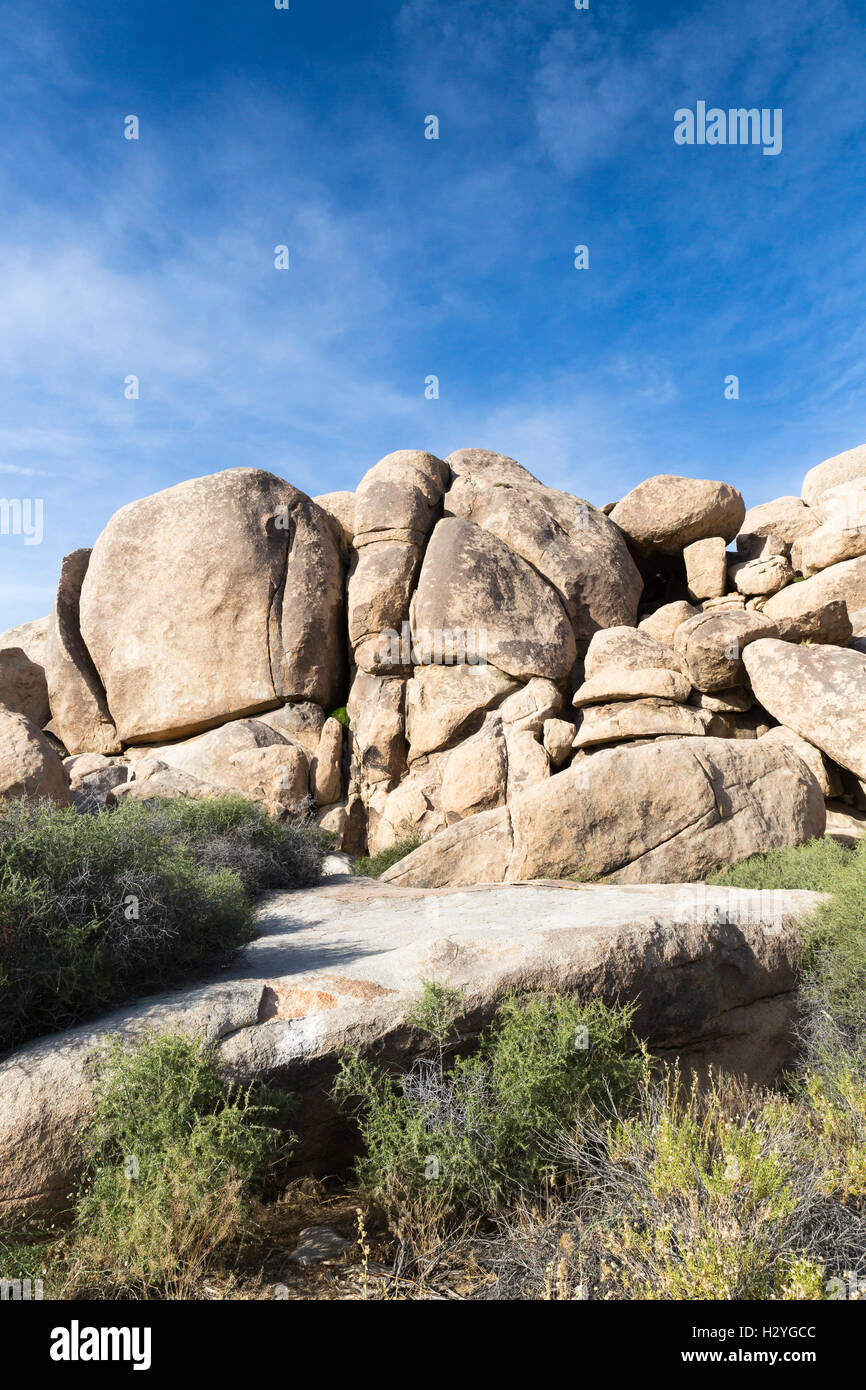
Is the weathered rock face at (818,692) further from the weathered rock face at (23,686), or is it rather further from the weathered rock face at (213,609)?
the weathered rock face at (23,686)

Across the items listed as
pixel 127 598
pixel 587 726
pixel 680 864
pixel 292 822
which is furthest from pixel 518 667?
pixel 127 598

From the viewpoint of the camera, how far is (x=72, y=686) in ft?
59.5

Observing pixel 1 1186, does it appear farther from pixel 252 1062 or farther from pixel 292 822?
pixel 292 822

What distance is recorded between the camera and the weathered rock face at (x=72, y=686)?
59.2 feet

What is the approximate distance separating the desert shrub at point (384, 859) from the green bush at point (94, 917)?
20.2ft

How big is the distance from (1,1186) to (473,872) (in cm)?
730

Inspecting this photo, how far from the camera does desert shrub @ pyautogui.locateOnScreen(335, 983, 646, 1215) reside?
4035 millimetres

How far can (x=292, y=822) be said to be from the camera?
13.4 metres

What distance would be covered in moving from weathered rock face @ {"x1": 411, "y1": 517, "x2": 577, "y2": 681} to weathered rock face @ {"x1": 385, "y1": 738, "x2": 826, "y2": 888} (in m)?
6.01

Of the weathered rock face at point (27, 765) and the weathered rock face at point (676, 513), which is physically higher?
the weathered rock face at point (676, 513)

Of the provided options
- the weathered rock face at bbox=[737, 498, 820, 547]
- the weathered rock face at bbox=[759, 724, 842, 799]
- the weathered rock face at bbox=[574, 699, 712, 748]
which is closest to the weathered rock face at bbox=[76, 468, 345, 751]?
the weathered rock face at bbox=[574, 699, 712, 748]

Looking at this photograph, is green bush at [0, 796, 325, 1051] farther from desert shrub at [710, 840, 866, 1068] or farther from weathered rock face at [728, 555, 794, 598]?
weathered rock face at [728, 555, 794, 598]

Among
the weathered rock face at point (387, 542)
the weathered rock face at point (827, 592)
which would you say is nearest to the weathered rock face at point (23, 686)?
the weathered rock face at point (387, 542)
